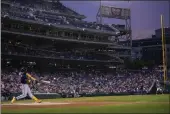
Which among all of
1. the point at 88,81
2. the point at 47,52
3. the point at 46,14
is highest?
the point at 46,14

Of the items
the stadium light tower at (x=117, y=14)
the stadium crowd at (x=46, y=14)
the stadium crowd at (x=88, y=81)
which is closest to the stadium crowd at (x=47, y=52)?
the stadium crowd at (x=88, y=81)

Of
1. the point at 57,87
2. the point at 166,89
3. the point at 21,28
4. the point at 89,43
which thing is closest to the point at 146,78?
the point at 166,89

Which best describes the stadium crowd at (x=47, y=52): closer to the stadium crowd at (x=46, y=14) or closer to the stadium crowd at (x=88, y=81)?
the stadium crowd at (x=88, y=81)

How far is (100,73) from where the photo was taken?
156ft

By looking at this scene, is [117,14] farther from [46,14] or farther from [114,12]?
[46,14]

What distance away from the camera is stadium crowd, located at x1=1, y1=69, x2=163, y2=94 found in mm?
34125

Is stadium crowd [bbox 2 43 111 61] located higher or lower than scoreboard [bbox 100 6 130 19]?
lower

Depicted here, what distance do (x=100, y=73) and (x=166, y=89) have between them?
11.3 m

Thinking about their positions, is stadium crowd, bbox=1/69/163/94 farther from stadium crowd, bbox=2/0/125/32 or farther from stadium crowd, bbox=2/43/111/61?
stadium crowd, bbox=2/0/125/32

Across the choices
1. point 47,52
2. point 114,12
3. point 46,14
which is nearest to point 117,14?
point 114,12

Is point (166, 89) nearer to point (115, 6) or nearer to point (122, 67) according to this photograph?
point (122, 67)

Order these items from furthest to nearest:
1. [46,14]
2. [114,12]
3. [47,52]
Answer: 1. [114,12]
2. [46,14]
3. [47,52]

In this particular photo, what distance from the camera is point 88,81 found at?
4141 cm

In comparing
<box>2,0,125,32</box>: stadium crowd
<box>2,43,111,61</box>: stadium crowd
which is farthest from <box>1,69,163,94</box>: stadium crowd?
<box>2,0,125,32</box>: stadium crowd
